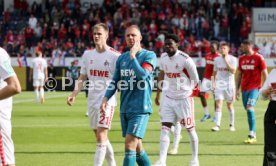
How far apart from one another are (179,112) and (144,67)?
3.16 m

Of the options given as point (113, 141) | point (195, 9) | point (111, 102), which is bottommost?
point (113, 141)

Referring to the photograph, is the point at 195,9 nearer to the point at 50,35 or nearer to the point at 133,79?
the point at 50,35

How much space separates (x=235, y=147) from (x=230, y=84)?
550 centimetres

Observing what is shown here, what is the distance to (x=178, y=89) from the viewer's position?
14.6 m

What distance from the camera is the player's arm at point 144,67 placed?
11109mm

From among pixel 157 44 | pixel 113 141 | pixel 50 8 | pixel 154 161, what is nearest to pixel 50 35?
pixel 50 8

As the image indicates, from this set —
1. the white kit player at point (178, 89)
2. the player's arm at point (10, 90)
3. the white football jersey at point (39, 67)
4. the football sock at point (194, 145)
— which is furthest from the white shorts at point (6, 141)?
the white football jersey at point (39, 67)

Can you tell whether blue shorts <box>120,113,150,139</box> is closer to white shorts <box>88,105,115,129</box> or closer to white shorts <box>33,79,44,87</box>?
white shorts <box>88,105,115,129</box>

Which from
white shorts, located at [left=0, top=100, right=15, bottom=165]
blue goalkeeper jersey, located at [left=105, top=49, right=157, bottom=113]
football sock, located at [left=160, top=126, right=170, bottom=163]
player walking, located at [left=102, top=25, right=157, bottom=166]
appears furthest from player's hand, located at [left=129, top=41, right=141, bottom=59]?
football sock, located at [left=160, top=126, right=170, bottom=163]

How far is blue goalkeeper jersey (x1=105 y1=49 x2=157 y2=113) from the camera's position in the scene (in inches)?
451

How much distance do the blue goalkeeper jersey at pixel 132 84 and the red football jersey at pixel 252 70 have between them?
7.61 m

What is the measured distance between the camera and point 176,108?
1448 cm

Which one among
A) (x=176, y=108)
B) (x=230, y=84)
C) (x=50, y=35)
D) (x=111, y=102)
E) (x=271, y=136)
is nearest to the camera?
(x=271, y=136)

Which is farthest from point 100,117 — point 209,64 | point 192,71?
point 209,64
